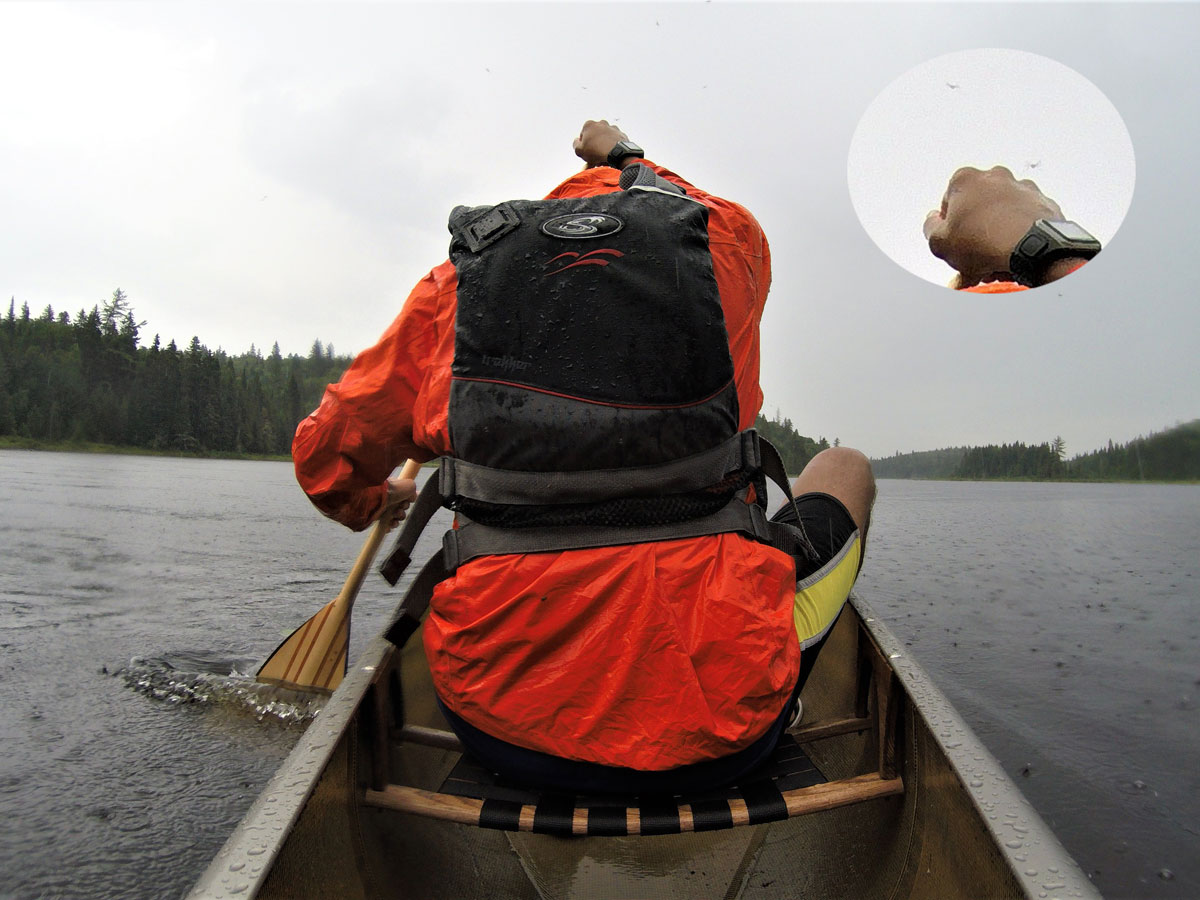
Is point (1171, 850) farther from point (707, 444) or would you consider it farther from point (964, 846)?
point (707, 444)

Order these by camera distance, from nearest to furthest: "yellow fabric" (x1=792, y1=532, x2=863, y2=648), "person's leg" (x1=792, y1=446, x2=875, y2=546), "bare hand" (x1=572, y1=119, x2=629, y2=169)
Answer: "yellow fabric" (x1=792, y1=532, x2=863, y2=648) < "bare hand" (x1=572, y1=119, x2=629, y2=169) < "person's leg" (x1=792, y1=446, x2=875, y2=546)

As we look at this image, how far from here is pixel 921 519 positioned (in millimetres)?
23609

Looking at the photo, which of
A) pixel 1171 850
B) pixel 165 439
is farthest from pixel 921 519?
pixel 165 439

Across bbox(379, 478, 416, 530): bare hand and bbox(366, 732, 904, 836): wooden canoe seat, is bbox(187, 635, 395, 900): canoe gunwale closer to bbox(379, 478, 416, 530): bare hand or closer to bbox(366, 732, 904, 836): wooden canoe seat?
bbox(366, 732, 904, 836): wooden canoe seat

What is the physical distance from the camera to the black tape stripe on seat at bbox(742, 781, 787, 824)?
5.66 feet

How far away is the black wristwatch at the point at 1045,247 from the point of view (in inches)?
36.4

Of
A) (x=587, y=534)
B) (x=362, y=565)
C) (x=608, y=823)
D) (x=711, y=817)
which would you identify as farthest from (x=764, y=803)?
(x=362, y=565)

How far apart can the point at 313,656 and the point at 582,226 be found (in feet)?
11.5

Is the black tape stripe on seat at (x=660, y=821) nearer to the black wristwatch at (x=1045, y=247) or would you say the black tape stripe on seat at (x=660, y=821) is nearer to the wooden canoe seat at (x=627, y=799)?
the wooden canoe seat at (x=627, y=799)

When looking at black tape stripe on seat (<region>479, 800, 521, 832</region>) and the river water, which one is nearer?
black tape stripe on seat (<region>479, 800, 521, 832</region>)

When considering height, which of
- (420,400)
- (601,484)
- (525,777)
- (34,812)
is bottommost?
(34,812)

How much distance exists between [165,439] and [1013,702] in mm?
98291

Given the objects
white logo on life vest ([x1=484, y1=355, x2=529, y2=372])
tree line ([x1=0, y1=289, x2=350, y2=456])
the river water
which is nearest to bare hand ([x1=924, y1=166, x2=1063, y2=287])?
white logo on life vest ([x1=484, y1=355, x2=529, y2=372])

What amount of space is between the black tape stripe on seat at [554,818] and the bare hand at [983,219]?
1.41 metres
